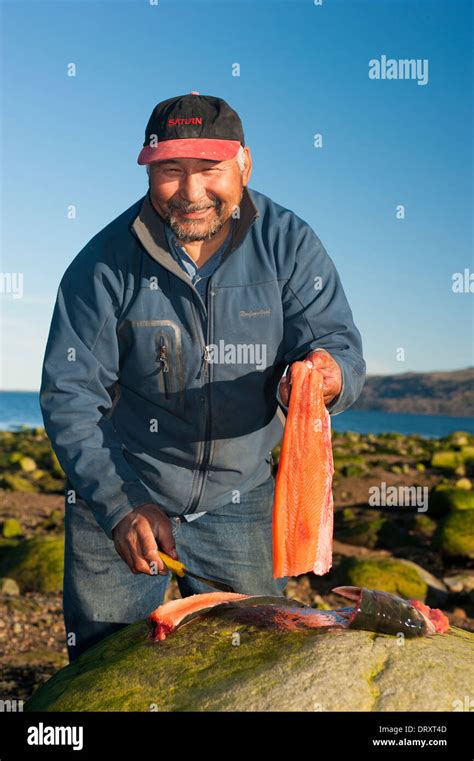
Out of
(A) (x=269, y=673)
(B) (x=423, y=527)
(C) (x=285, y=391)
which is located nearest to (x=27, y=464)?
(B) (x=423, y=527)

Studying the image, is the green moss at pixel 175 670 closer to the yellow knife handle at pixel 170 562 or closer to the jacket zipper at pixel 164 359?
the yellow knife handle at pixel 170 562

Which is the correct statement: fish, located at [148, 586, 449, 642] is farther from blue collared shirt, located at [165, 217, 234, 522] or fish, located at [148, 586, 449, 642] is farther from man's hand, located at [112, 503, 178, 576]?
blue collared shirt, located at [165, 217, 234, 522]

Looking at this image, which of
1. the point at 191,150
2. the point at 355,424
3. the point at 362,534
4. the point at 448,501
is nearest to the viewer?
the point at 191,150

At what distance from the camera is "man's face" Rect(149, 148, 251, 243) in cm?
457

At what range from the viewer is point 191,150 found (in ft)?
14.7

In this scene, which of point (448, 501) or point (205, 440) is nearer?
point (205, 440)

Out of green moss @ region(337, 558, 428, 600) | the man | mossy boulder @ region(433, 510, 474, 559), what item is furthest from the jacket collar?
mossy boulder @ region(433, 510, 474, 559)

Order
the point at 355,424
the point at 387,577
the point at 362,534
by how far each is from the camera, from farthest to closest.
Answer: the point at 355,424 < the point at 362,534 < the point at 387,577

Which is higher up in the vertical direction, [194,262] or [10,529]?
[194,262]

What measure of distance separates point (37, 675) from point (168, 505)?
2880mm

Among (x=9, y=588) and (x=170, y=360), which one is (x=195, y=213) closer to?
(x=170, y=360)

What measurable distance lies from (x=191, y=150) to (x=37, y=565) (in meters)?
6.32
